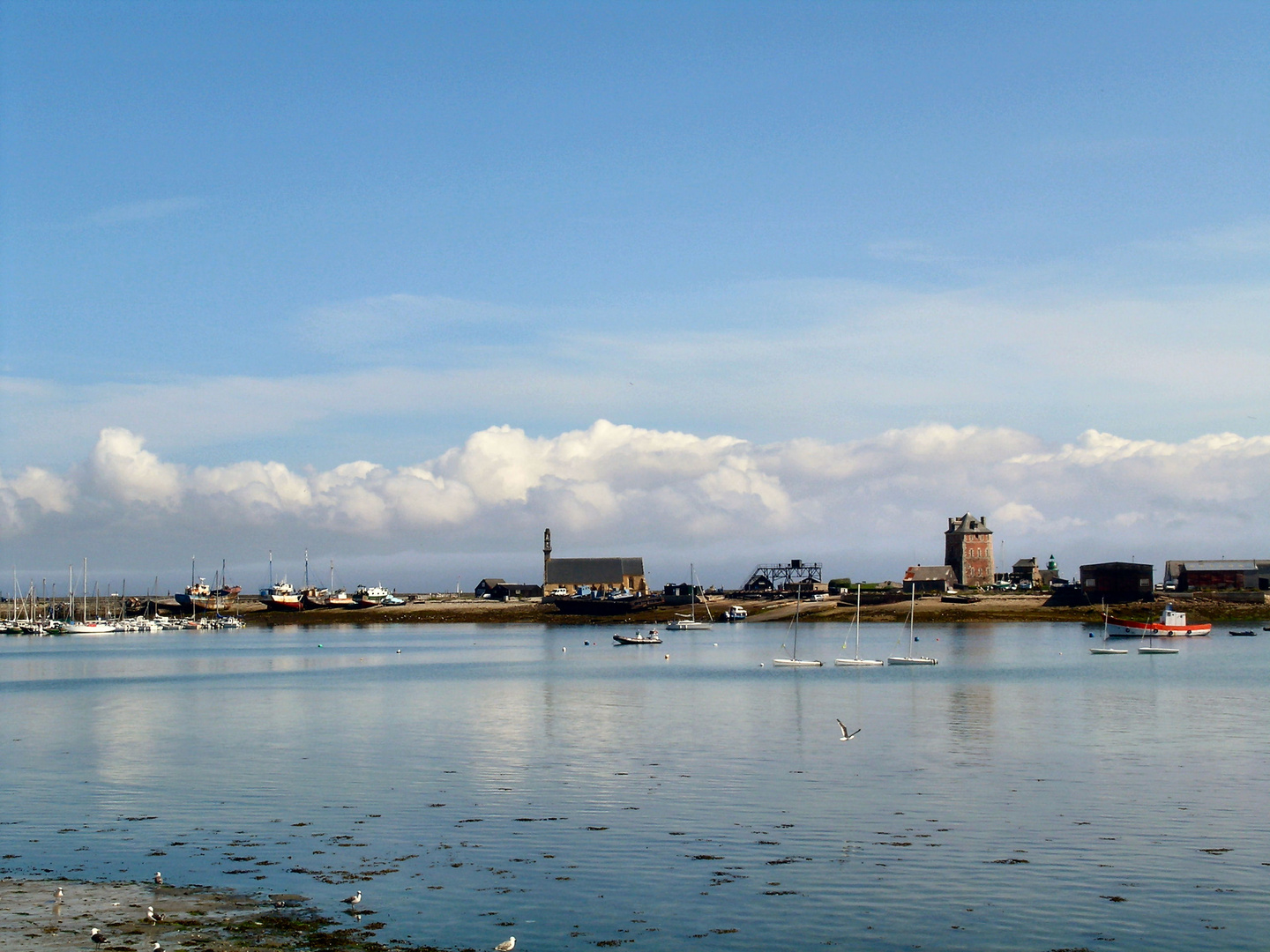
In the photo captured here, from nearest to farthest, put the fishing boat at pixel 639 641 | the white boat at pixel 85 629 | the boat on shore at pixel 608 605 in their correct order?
the fishing boat at pixel 639 641 → the white boat at pixel 85 629 → the boat on shore at pixel 608 605

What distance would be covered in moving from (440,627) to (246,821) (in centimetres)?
15975

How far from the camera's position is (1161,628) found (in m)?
118

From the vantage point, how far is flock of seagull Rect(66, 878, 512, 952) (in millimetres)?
18891

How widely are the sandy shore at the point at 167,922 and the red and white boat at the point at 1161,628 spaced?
112553mm

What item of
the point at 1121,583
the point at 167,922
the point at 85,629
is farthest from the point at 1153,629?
the point at 85,629

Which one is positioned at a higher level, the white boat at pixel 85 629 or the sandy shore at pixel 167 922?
the sandy shore at pixel 167 922

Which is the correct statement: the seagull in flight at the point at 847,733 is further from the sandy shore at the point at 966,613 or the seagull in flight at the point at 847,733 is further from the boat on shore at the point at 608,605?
the boat on shore at the point at 608,605

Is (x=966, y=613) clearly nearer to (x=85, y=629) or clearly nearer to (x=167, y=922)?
(x=85, y=629)

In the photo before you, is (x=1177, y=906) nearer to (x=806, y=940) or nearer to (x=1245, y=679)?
(x=806, y=940)

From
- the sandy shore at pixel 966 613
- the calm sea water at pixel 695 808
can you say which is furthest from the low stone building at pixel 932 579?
the calm sea water at pixel 695 808

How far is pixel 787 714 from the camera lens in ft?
176

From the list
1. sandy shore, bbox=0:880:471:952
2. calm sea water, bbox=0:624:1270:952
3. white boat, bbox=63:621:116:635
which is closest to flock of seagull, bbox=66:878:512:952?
sandy shore, bbox=0:880:471:952

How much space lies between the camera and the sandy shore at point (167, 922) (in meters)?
19.1

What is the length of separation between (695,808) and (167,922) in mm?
14189
